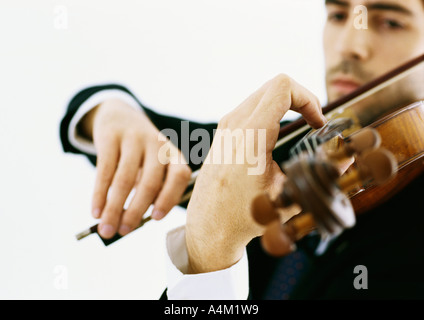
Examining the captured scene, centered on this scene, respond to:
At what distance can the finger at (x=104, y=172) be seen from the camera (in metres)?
0.68

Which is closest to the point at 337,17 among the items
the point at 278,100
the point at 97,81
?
the point at 278,100

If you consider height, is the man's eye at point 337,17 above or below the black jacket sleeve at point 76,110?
above

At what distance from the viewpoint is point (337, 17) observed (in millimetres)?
1107

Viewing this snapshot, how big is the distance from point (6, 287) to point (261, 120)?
5.20 ft

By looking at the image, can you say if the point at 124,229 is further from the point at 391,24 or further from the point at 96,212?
the point at 391,24

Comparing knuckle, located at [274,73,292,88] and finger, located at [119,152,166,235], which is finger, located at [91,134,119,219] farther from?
knuckle, located at [274,73,292,88]

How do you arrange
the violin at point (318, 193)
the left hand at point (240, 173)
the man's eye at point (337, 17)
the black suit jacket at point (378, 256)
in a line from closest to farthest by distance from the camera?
1. the violin at point (318, 193)
2. the left hand at point (240, 173)
3. the black suit jacket at point (378, 256)
4. the man's eye at point (337, 17)

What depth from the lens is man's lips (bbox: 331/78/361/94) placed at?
3.55 ft

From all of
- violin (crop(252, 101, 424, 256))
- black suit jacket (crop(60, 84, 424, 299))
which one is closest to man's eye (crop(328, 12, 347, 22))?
black suit jacket (crop(60, 84, 424, 299))

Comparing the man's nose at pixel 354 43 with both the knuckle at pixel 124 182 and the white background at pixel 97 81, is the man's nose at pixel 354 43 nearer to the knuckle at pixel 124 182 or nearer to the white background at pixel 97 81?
the white background at pixel 97 81

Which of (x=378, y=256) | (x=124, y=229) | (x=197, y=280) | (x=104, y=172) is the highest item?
(x=104, y=172)

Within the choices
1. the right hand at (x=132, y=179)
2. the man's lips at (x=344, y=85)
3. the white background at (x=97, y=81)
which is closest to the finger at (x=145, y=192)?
the right hand at (x=132, y=179)

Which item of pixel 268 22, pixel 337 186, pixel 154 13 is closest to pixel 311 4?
pixel 268 22

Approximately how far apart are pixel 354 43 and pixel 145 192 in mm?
793
